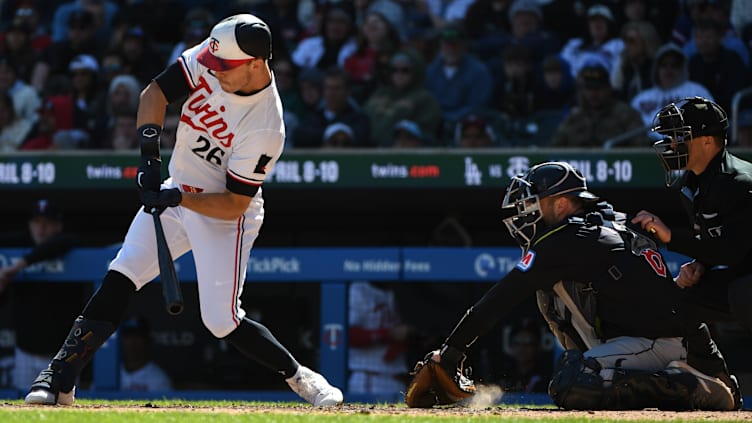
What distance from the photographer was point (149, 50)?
→ 34.4 feet

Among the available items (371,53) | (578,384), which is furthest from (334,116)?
(578,384)

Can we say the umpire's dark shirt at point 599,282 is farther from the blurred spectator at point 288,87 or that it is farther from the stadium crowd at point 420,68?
the blurred spectator at point 288,87

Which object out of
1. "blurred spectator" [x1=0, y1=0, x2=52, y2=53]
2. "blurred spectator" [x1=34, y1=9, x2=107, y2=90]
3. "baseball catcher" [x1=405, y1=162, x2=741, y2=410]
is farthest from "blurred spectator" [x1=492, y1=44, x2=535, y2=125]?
"baseball catcher" [x1=405, y1=162, x2=741, y2=410]

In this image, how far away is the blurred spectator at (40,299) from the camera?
8219 millimetres

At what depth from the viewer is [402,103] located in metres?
9.30

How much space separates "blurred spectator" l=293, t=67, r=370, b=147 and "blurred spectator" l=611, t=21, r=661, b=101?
2.01 m

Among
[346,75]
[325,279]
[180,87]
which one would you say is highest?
[346,75]

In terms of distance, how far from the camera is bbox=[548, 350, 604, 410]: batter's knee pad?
14.9ft

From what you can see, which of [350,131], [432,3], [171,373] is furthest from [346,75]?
[171,373]

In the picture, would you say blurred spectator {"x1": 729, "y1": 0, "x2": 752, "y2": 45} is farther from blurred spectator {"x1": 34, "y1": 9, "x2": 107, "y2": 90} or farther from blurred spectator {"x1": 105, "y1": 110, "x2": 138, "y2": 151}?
blurred spectator {"x1": 34, "y1": 9, "x2": 107, "y2": 90}

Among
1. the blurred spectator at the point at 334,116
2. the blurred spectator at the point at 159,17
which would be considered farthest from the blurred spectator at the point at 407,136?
the blurred spectator at the point at 159,17

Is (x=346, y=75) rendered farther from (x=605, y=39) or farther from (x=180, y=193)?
(x=180, y=193)

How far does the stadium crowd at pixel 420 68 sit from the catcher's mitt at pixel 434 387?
433 cm

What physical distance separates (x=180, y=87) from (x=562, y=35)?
6.05 m
